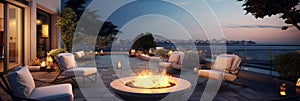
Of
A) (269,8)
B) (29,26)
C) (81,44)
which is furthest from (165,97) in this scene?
(81,44)

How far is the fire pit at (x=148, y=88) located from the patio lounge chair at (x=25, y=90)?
71 cm

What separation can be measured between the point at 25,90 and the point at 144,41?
400 inches

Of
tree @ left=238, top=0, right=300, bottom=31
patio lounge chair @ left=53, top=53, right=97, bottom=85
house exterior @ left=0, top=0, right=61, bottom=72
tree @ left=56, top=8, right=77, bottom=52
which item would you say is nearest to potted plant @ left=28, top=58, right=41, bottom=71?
house exterior @ left=0, top=0, right=61, bottom=72

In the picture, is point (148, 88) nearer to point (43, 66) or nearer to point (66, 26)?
point (43, 66)

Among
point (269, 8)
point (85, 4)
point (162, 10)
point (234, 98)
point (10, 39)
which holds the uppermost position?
point (85, 4)

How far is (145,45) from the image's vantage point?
42.0ft

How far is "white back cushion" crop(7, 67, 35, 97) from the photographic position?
2.61m

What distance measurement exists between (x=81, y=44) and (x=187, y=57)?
858cm

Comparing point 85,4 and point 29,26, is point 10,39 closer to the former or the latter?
point 29,26

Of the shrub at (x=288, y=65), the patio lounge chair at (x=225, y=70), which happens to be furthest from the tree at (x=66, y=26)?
the shrub at (x=288, y=65)

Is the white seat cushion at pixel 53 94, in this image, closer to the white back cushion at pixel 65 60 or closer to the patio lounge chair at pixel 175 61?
the white back cushion at pixel 65 60

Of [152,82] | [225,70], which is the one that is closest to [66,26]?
[225,70]

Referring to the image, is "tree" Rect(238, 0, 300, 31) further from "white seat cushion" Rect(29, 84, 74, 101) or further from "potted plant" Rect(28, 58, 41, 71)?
"potted plant" Rect(28, 58, 41, 71)

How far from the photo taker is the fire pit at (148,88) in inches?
118
